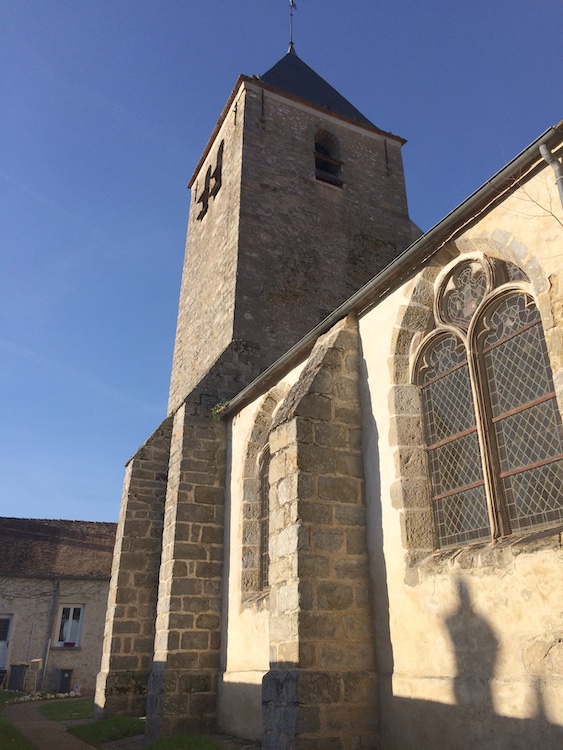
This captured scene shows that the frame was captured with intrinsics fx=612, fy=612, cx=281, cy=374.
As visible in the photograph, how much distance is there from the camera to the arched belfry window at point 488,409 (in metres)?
4.59

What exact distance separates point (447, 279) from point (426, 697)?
11.8 ft

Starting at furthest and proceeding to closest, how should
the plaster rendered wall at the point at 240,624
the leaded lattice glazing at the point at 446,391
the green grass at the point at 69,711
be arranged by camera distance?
the green grass at the point at 69,711 < the plaster rendered wall at the point at 240,624 < the leaded lattice glazing at the point at 446,391

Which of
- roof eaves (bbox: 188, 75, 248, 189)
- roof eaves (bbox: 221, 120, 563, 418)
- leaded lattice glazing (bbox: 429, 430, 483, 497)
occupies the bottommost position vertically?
leaded lattice glazing (bbox: 429, 430, 483, 497)

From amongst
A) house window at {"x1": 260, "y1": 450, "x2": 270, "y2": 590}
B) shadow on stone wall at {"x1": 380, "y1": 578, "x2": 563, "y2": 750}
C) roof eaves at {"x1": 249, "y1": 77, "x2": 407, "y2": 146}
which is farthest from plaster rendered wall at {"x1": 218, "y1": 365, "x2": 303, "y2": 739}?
roof eaves at {"x1": 249, "y1": 77, "x2": 407, "y2": 146}

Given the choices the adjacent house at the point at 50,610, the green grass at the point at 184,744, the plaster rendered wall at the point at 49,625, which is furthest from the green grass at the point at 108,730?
the plaster rendered wall at the point at 49,625

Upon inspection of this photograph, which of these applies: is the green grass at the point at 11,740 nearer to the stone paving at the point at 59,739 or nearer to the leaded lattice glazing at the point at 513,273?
the stone paving at the point at 59,739

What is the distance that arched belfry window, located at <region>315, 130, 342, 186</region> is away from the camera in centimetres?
1493

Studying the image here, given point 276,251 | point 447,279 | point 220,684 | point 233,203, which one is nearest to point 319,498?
point 447,279

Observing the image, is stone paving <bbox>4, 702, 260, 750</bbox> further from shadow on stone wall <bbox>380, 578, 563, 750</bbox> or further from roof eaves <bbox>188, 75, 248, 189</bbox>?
roof eaves <bbox>188, 75, 248, 189</bbox>

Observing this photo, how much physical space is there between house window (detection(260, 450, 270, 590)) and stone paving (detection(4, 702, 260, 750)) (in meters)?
1.80

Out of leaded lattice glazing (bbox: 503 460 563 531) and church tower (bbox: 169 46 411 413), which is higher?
church tower (bbox: 169 46 411 413)

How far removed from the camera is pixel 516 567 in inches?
166

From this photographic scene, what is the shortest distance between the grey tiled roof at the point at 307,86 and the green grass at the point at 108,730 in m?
14.1

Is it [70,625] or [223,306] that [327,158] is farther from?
[70,625]
